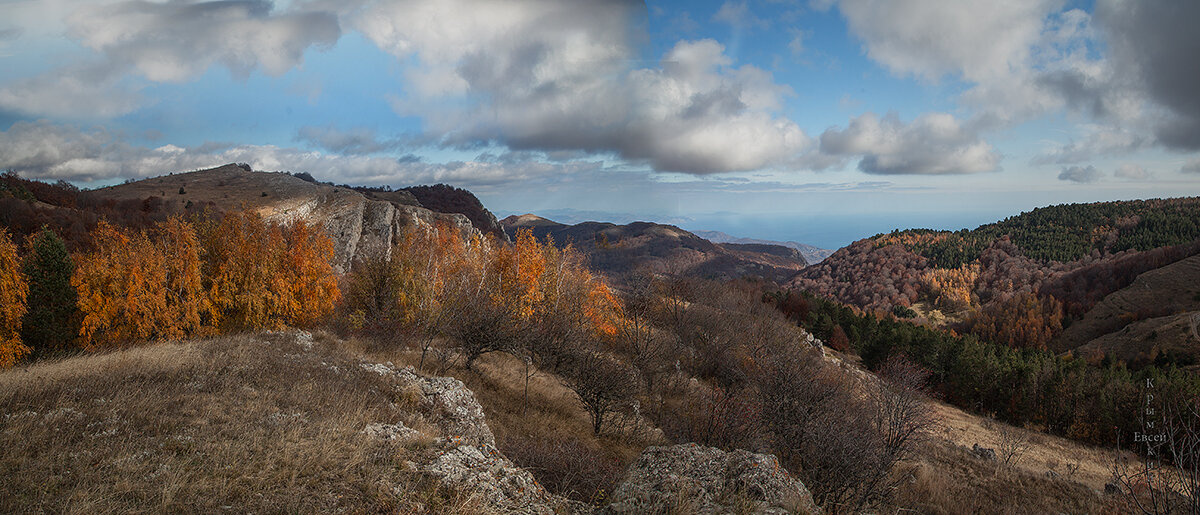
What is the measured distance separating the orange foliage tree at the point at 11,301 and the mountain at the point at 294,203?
34813 mm

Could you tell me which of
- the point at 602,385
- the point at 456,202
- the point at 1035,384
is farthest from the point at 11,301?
the point at 456,202

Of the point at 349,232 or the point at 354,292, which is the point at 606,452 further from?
the point at 349,232

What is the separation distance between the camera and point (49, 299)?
28750 mm

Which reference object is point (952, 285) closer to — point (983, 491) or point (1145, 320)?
point (1145, 320)

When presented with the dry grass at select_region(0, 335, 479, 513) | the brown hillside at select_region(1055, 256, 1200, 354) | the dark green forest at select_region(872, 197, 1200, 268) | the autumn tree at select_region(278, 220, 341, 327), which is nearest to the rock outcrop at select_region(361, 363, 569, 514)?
the dry grass at select_region(0, 335, 479, 513)

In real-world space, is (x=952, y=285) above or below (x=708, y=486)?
below

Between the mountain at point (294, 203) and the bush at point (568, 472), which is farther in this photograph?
the mountain at point (294, 203)

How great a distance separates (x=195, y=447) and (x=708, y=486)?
815 centimetres

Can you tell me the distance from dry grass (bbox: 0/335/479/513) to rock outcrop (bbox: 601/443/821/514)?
287cm

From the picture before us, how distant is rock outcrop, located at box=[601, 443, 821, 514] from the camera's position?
7.16 m

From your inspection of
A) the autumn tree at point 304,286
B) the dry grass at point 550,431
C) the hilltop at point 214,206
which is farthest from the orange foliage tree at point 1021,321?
the autumn tree at point 304,286

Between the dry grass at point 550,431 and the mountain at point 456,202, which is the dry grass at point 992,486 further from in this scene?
the mountain at point 456,202

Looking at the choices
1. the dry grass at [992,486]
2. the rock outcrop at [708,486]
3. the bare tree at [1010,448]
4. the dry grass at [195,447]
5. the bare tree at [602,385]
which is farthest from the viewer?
the bare tree at [1010,448]

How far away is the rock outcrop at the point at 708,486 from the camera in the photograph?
7164 millimetres
